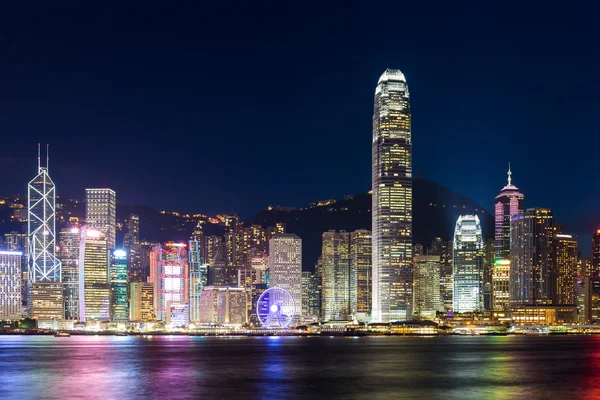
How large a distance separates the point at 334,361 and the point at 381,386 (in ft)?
123

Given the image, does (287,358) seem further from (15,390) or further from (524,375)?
(15,390)

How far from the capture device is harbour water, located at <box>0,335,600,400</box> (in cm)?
8319

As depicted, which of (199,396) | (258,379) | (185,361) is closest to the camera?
(199,396)

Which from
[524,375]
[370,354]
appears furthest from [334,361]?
[524,375]

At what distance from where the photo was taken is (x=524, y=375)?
335ft

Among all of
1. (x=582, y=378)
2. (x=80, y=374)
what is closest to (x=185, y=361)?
(x=80, y=374)

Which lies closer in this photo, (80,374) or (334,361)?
(80,374)

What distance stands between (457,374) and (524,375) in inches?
273

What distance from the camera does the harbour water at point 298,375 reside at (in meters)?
83.2

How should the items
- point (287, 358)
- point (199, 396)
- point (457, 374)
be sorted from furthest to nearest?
point (287, 358) → point (457, 374) → point (199, 396)

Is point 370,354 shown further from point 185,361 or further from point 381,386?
point 381,386

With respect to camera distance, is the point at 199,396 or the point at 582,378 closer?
the point at 199,396

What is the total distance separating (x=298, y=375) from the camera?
102000 mm

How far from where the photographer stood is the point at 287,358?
439 ft
